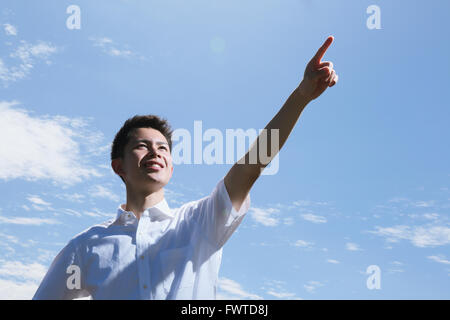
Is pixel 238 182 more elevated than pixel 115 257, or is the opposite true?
pixel 238 182

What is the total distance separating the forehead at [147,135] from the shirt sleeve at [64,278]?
3.49 feet

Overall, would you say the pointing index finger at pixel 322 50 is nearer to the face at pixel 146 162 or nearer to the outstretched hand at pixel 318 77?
the outstretched hand at pixel 318 77

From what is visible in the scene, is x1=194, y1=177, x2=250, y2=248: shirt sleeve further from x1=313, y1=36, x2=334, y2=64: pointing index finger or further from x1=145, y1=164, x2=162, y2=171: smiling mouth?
x1=313, y1=36, x2=334, y2=64: pointing index finger

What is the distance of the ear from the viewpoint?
171 inches

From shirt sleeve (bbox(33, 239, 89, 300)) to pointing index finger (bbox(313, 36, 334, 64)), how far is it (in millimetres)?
2412

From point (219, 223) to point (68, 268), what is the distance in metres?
1.34

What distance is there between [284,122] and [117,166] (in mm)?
1826

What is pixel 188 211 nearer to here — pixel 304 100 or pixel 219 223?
pixel 219 223

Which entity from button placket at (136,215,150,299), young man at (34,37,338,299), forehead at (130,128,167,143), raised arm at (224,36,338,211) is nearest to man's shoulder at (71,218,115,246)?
young man at (34,37,338,299)
